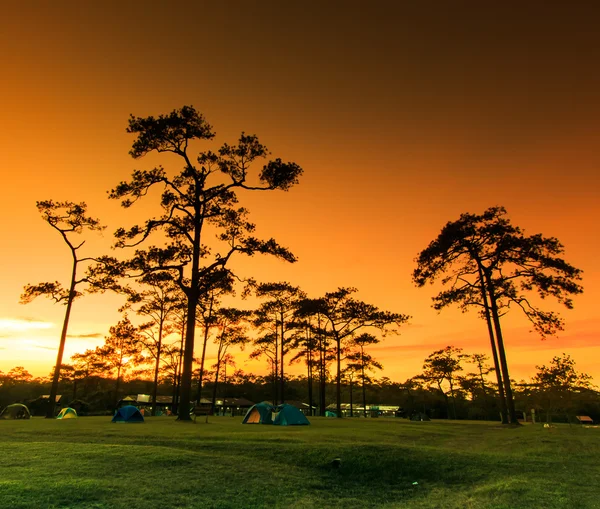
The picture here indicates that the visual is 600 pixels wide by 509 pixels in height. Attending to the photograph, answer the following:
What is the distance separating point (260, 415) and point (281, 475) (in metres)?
19.4

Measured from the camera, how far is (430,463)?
11.2 m

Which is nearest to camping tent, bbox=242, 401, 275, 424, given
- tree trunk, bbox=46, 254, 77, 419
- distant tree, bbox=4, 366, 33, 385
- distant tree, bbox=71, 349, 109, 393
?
tree trunk, bbox=46, 254, 77, 419

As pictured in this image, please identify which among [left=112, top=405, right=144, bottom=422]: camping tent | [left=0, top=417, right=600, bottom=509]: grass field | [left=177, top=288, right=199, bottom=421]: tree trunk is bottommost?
[left=0, top=417, right=600, bottom=509]: grass field

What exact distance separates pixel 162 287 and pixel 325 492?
38.7m

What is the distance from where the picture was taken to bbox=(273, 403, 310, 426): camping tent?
25.8 m

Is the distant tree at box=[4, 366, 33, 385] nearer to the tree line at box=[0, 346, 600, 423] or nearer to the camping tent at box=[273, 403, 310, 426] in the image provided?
the tree line at box=[0, 346, 600, 423]

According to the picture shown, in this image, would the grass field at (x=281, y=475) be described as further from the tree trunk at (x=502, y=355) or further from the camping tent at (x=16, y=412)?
the camping tent at (x=16, y=412)

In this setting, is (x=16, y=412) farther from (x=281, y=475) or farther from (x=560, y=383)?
(x=560, y=383)

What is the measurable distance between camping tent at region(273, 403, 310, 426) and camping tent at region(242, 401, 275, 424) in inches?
42.7

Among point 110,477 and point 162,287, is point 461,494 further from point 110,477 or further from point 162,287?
point 162,287

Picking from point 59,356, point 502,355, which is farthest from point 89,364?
point 502,355

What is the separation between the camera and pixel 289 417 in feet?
85.6

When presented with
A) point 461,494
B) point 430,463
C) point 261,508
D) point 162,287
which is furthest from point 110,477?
point 162,287

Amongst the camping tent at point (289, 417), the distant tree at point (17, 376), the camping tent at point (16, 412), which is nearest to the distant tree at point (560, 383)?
the camping tent at point (289, 417)
